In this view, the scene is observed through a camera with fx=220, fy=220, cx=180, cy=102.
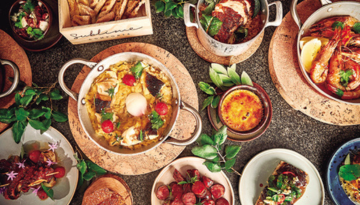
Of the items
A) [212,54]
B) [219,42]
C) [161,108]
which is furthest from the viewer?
[212,54]

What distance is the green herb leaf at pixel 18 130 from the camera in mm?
1527

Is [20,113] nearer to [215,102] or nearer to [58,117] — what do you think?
[58,117]

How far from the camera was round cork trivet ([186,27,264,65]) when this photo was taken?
1.73m

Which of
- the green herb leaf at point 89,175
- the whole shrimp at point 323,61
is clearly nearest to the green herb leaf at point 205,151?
the green herb leaf at point 89,175

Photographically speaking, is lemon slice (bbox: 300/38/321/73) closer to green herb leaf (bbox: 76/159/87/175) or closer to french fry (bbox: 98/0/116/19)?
french fry (bbox: 98/0/116/19)

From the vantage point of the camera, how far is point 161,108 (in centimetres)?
153

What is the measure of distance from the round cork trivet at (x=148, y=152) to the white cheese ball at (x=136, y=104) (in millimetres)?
292

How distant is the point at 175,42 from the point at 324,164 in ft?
5.33

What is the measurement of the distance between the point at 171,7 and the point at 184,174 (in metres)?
1.29

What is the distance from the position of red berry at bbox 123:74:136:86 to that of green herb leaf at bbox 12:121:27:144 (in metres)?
0.77

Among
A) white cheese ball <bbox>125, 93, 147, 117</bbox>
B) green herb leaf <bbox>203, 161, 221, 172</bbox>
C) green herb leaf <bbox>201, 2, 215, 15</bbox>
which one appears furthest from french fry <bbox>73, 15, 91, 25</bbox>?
green herb leaf <bbox>203, 161, 221, 172</bbox>

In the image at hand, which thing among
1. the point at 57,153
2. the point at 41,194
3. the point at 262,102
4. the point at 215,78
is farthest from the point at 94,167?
the point at 262,102

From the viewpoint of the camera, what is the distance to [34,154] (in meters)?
1.66

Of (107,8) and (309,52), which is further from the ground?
(107,8)
